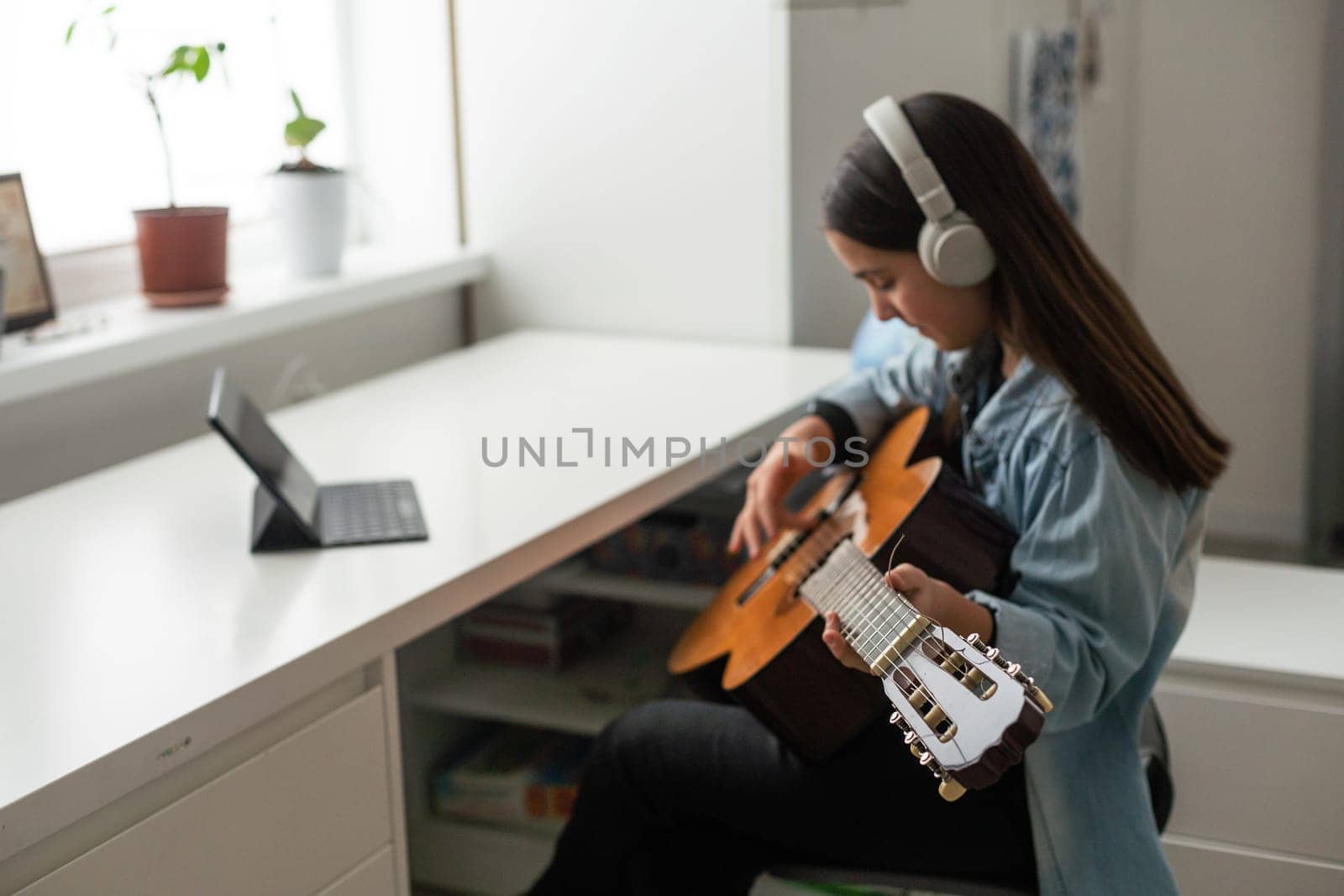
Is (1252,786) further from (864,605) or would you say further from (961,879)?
(864,605)

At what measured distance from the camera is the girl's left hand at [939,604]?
103 centimetres

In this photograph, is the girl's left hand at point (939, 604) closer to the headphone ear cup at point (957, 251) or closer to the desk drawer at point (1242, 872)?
the headphone ear cup at point (957, 251)

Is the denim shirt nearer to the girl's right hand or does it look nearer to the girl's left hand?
the girl's left hand

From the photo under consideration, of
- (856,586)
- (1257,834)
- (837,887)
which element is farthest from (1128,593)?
(837,887)

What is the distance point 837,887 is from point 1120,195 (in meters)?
2.16

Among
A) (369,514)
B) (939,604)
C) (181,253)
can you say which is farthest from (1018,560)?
(181,253)

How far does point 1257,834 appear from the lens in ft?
5.09

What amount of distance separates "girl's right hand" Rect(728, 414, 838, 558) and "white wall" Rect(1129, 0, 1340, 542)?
2095 millimetres

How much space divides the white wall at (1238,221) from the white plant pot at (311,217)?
205cm

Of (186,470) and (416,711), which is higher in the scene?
(186,470)

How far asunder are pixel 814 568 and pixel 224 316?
1.02m

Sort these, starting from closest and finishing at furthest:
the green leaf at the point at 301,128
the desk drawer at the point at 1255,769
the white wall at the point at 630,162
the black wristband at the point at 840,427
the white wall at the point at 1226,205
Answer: the desk drawer at the point at 1255,769, the black wristband at the point at 840,427, the green leaf at the point at 301,128, the white wall at the point at 630,162, the white wall at the point at 1226,205

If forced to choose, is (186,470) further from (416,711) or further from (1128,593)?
(1128,593)

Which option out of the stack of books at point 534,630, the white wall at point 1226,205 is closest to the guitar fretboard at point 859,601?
the stack of books at point 534,630
